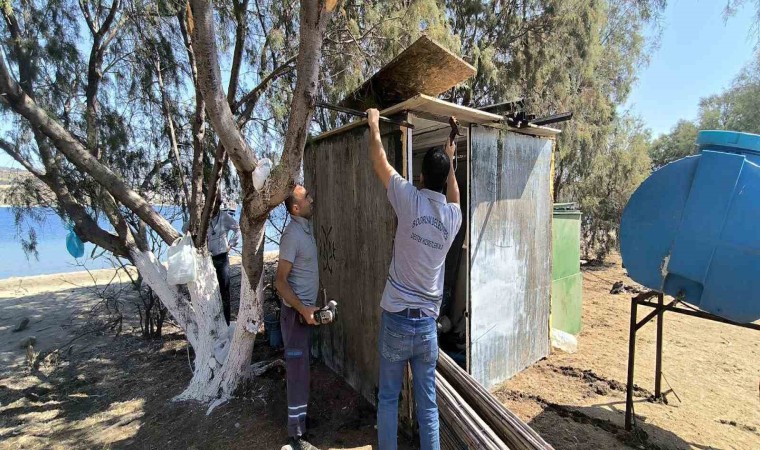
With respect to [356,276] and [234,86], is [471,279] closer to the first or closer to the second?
[356,276]

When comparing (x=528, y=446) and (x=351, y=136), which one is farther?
(x=351, y=136)

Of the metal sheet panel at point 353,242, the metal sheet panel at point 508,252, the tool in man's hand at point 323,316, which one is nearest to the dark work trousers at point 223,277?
the metal sheet panel at point 353,242

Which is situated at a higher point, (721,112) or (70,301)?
(721,112)

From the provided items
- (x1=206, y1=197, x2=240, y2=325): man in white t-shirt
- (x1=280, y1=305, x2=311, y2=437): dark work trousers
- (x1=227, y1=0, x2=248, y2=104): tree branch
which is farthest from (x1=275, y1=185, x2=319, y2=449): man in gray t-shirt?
(x1=206, y1=197, x2=240, y2=325): man in white t-shirt

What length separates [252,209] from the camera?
3.13 meters

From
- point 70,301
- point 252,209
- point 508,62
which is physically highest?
point 508,62

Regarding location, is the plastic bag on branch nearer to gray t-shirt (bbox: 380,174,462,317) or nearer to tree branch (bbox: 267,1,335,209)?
tree branch (bbox: 267,1,335,209)

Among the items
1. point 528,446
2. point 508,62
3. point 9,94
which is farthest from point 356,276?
point 508,62

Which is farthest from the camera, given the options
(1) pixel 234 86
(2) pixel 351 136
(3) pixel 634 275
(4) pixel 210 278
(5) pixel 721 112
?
(5) pixel 721 112

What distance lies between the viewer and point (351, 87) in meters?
4.20

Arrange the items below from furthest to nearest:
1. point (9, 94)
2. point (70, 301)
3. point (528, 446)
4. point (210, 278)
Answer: point (70, 301) → point (210, 278) → point (9, 94) → point (528, 446)

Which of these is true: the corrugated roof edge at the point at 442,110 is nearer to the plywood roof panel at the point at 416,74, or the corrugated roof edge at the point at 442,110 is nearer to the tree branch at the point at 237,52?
the plywood roof panel at the point at 416,74

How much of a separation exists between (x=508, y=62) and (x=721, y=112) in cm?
2205

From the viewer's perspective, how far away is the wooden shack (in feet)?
10.5
